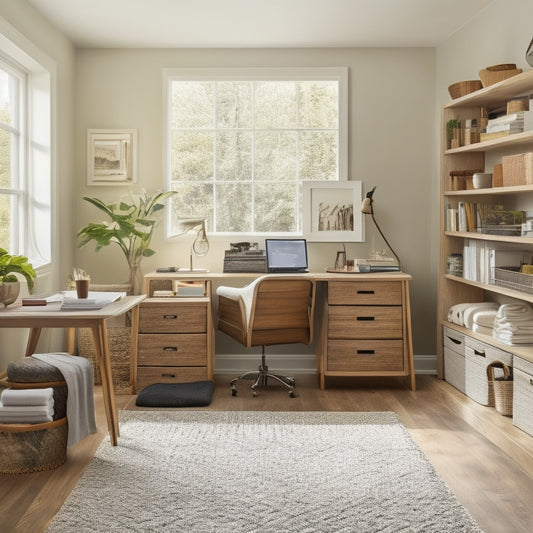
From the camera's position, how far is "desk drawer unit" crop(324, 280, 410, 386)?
5172 mm

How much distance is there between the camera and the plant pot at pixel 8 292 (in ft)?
12.1

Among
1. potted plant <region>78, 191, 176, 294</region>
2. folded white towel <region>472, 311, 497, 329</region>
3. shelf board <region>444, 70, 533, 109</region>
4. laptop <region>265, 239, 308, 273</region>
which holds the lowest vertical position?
folded white towel <region>472, 311, 497, 329</region>

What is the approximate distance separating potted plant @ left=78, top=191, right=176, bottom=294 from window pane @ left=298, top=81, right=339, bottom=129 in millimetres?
1306

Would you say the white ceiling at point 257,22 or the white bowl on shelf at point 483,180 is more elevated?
the white ceiling at point 257,22

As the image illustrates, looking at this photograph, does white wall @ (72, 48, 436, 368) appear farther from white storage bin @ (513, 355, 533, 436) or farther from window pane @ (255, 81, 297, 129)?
white storage bin @ (513, 355, 533, 436)

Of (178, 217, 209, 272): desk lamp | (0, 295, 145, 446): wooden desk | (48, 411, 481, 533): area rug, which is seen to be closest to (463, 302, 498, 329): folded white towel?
(48, 411, 481, 533): area rug

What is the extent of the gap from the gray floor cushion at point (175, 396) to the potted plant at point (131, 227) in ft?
2.96

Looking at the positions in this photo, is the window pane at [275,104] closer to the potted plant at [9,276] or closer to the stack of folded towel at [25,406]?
the potted plant at [9,276]

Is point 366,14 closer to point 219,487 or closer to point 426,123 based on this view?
point 426,123

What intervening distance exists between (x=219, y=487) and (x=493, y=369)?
2.22 metres

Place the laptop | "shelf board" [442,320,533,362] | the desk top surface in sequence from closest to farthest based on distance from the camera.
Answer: the desk top surface
"shelf board" [442,320,533,362]
the laptop

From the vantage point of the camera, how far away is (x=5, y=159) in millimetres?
4785

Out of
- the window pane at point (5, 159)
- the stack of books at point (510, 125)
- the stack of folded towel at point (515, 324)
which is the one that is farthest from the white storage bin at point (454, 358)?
the window pane at point (5, 159)

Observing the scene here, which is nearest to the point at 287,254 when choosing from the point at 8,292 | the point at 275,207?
the point at 275,207
